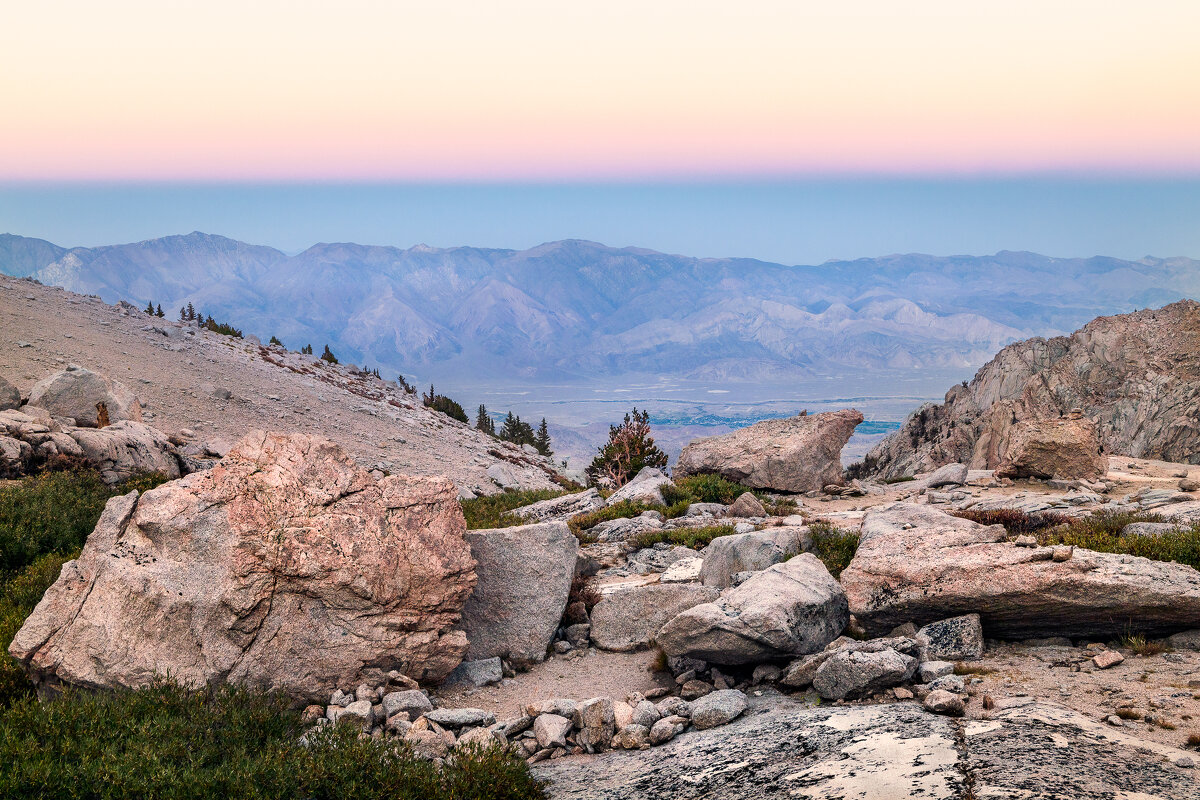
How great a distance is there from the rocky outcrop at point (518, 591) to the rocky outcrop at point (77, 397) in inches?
744

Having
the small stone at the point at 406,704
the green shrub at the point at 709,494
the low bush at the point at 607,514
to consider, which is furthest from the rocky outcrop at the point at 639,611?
the green shrub at the point at 709,494

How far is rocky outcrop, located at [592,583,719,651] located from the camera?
12641 millimetres

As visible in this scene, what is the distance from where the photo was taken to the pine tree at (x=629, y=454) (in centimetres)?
3281

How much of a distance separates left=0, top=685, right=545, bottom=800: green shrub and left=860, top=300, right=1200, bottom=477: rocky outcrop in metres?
30.4

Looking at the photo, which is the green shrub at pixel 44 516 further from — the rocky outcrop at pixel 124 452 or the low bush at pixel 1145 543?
the low bush at pixel 1145 543

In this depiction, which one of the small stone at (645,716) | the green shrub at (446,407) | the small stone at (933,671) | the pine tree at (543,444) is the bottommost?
the pine tree at (543,444)

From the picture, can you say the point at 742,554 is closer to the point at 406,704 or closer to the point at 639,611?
the point at 639,611

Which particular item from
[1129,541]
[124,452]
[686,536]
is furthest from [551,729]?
[124,452]

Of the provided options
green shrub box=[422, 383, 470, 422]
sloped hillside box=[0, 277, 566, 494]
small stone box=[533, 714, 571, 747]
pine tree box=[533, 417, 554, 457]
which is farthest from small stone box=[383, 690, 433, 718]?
pine tree box=[533, 417, 554, 457]

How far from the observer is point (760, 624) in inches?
392

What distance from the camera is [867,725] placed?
775 centimetres

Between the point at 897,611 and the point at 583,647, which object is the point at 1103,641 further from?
the point at 583,647

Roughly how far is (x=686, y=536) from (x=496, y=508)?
8.93 m

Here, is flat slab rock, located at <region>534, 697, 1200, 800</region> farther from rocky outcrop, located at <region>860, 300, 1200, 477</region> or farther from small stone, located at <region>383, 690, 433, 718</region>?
rocky outcrop, located at <region>860, 300, 1200, 477</region>
